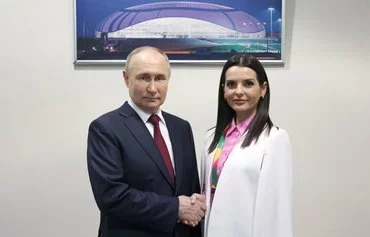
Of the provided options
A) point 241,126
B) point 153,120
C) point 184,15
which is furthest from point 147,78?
point 184,15

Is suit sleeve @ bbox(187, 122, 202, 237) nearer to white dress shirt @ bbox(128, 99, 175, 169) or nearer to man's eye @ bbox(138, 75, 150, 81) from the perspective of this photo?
white dress shirt @ bbox(128, 99, 175, 169)

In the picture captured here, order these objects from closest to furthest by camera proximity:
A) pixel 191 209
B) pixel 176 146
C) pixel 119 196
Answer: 1. pixel 119 196
2. pixel 191 209
3. pixel 176 146

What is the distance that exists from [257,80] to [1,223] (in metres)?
1.54

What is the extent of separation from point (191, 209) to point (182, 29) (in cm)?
102

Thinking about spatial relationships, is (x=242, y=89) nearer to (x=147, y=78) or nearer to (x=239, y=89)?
(x=239, y=89)

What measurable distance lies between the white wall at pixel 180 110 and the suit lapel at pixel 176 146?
55 cm

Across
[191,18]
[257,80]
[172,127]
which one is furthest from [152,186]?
[191,18]

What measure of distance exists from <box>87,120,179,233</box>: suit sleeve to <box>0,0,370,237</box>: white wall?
0.75 meters

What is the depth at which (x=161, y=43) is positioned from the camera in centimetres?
211

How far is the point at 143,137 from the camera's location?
4.81ft

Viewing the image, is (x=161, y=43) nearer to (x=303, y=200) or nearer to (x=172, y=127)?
(x=172, y=127)

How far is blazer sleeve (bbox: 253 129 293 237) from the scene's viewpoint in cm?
143

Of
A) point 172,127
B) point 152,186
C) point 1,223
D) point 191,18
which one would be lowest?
point 1,223

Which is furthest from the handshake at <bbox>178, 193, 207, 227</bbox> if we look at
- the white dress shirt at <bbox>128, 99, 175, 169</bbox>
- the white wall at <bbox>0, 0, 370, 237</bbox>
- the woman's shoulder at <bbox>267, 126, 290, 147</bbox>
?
the white wall at <bbox>0, 0, 370, 237</bbox>
